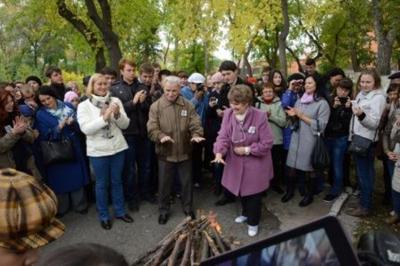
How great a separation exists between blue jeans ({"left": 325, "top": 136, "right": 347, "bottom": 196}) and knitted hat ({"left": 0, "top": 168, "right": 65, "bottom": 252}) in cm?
512

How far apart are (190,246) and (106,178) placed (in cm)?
175

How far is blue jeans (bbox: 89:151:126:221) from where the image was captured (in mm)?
5383

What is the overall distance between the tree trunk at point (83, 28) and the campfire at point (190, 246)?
10354mm

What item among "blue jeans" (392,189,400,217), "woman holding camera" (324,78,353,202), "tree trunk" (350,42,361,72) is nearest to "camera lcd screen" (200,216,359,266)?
"blue jeans" (392,189,400,217)

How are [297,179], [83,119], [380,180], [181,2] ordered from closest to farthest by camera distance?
1. [83,119]
2. [297,179]
3. [380,180]
4. [181,2]

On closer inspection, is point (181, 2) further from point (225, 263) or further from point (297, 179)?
point (225, 263)

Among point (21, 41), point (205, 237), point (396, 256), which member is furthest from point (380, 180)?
point (21, 41)

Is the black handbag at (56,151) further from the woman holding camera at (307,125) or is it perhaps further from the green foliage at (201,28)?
the green foliage at (201,28)

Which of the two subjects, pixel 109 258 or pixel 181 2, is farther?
pixel 181 2

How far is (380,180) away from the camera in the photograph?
7.39m

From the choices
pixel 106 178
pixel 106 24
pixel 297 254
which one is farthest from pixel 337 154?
pixel 106 24

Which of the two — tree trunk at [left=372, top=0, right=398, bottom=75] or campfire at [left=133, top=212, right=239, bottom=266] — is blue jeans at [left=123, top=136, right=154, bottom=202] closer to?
campfire at [left=133, top=212, right=239, bottom=266]

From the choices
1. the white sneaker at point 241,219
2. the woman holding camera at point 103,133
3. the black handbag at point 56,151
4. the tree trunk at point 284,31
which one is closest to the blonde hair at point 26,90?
the black handbag at point 56,151

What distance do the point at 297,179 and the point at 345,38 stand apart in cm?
2474
